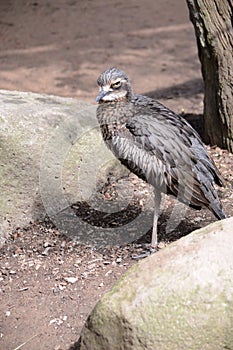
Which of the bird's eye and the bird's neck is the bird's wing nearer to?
the bird's neck

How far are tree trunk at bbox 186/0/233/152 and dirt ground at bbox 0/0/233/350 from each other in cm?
25

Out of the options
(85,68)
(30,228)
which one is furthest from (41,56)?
(30,228)

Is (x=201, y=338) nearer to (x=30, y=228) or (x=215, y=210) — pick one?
(x=215, y=210)

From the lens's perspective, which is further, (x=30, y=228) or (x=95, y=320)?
(x=30, y=228)

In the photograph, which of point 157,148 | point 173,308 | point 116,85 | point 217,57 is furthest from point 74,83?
point 173,308

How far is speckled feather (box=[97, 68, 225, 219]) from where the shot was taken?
4102 mm

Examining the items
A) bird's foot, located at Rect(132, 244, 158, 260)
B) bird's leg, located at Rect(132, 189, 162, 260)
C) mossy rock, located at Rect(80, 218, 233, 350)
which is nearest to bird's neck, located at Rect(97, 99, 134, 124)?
bird's leg, located at Rect(132, 189, 162, 260)

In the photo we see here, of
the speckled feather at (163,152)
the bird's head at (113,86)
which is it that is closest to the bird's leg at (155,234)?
the speckled feather at (163,152)

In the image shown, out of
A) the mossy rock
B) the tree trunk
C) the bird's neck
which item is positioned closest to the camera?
the mossy rock

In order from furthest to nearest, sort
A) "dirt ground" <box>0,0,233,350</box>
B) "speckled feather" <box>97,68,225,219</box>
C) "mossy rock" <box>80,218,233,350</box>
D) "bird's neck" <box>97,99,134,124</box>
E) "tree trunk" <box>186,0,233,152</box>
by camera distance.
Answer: "tree trunk" <box>186,0,233,152</box>, "bird's neck" <box>97,99,134,124</box>, "speckled feather" <box>97,68,225,219</box>, "dirt ground" <box>0,0,233,350</box>, "mossy rock" <box>80,218,233,350</box>

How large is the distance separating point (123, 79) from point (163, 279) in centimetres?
180

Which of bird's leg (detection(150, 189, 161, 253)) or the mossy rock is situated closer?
the mossy rock

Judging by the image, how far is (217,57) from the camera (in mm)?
5203

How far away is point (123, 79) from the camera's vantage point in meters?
4.30
